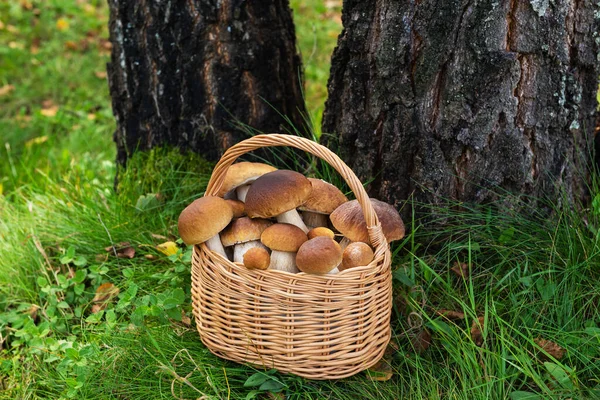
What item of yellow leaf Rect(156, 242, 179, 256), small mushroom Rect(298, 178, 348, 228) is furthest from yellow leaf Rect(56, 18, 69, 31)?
small mushroom Rect(298, 178, 348, 228)

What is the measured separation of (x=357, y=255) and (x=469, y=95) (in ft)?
2.85

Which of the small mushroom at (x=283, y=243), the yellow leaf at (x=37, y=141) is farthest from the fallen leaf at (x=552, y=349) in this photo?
the yellow leaf at (x=37, y=141)

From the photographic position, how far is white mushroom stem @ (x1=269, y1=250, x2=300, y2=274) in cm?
220

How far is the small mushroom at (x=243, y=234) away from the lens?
7.38 ft

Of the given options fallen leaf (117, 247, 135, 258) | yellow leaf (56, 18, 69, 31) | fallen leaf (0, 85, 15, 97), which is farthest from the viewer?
yellow leaf (56, 18, 69, 31)

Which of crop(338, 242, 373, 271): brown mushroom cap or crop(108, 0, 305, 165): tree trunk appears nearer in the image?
crop(338, 242, 373, 271): brown mushroom cap

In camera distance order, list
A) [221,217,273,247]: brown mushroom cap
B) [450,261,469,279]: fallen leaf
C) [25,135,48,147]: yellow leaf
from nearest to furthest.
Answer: [221,217,273,247]: brown mushroom cap, [450,261,469,279]: fallen leaf, [25,135,48,147]: yellow leaf

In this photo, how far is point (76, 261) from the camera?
289 cm

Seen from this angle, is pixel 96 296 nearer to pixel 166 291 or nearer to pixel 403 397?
pixel 166 291

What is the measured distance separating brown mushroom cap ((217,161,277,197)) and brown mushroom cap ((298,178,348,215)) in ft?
0.68

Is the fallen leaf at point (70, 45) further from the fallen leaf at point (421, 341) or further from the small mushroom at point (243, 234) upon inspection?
the fallen leaf at point (421, 341)

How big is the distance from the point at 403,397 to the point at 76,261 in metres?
1.64

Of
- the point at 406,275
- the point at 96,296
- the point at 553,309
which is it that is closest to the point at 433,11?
the point at 406,275

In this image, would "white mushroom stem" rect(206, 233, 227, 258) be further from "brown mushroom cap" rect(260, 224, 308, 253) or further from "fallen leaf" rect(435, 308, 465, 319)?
"fallen leaf" rect(435, 308, 465, 319)
